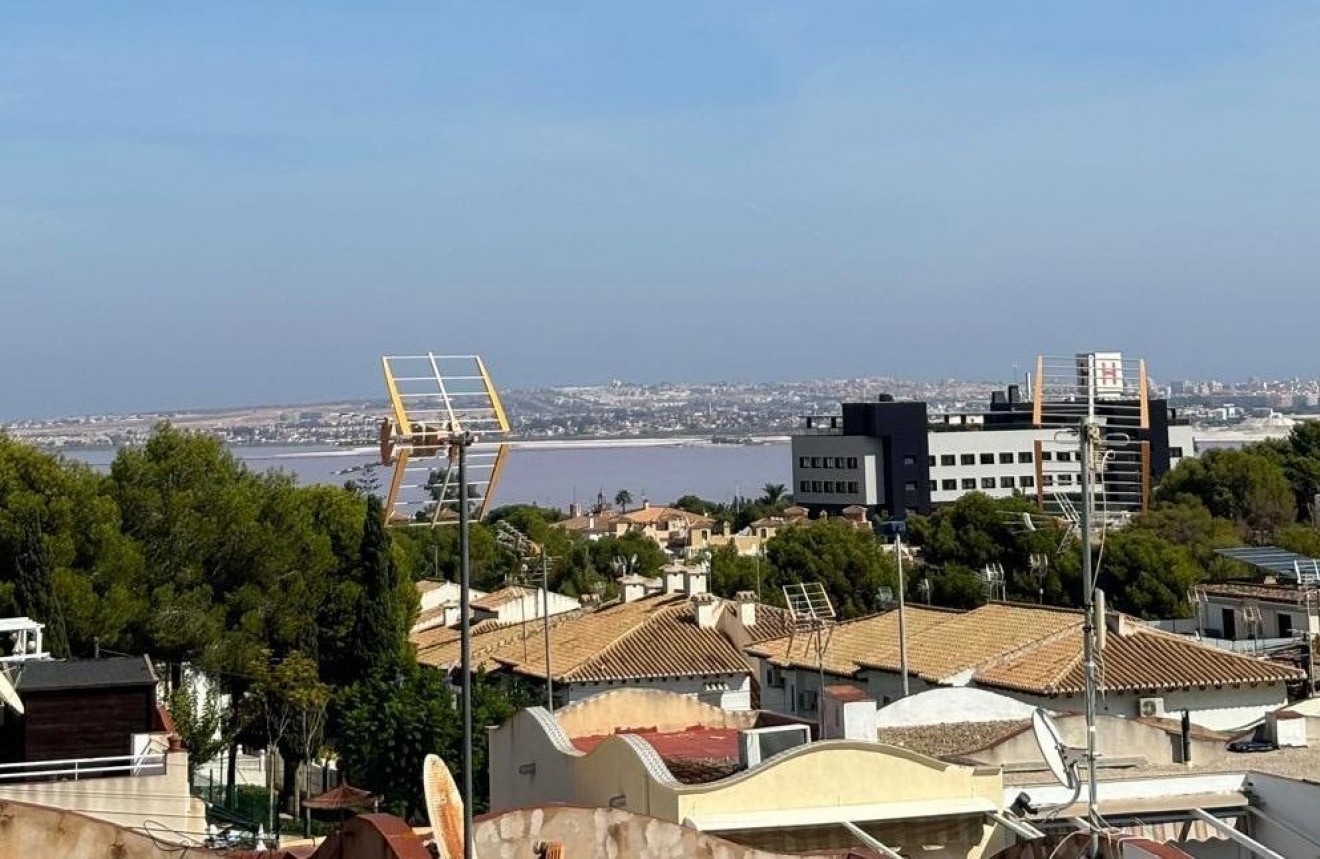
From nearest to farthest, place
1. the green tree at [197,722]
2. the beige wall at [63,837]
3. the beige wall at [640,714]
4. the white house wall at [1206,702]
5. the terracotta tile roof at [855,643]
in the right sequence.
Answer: the beige wall at [63,837], the beige wall at [640,714], the white house wall at [1206,702], the green tree at [197,722], the terracotta tile roof at [855,643]

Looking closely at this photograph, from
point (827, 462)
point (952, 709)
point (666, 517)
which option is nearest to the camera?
point (952, 709)

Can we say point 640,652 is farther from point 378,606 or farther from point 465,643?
point 465,643

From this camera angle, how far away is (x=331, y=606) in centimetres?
4450

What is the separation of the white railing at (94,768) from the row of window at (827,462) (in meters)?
115

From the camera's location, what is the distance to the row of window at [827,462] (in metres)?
134

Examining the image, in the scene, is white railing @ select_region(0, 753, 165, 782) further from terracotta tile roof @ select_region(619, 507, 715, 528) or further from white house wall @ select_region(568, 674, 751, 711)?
terracotta tile roof @ select_region(619, 507, 715, 528)

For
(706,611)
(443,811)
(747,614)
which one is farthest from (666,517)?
(443,811)

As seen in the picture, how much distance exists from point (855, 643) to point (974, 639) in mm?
2936

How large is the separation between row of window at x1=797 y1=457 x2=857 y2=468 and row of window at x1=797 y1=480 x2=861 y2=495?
3.60 ft

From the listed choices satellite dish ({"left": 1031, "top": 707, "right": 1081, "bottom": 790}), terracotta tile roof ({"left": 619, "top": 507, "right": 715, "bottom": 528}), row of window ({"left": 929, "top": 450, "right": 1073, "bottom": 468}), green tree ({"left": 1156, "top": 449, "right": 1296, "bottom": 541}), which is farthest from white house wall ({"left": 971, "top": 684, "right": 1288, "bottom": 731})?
row of window ({"left": 929, "top": 450, "right": 1073, "bottom": 468})

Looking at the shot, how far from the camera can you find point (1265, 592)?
41312 millimetres

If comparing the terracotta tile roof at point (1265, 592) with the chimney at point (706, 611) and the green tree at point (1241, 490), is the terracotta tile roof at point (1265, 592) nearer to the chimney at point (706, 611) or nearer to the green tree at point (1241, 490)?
the chimney at point (706, 611)

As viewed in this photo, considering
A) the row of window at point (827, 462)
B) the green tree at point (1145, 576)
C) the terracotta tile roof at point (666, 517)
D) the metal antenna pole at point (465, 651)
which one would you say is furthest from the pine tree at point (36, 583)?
the row of window at point (827, 462)

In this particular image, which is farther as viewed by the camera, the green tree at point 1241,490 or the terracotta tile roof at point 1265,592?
the green tree at point 1241,490
